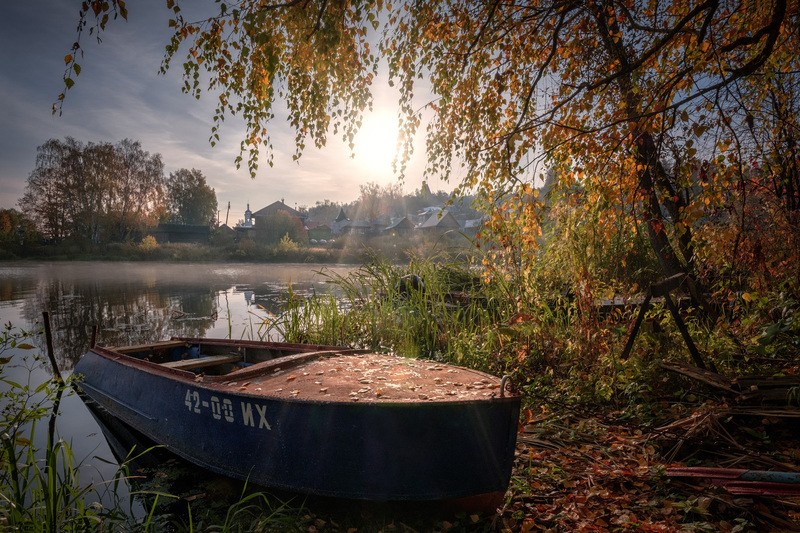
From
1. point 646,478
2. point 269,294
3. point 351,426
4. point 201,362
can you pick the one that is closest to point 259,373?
point 351,426

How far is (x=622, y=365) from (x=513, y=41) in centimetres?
404

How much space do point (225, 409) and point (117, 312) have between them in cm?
1448

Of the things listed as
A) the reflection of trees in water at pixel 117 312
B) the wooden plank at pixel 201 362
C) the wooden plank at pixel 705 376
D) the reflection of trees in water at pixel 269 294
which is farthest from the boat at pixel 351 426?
the reflection of trees in water at pixel 269 294

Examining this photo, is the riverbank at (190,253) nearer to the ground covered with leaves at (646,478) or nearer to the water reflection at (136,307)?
the water reflection at (136,307)

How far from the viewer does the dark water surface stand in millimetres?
6441

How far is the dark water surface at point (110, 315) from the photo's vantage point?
6.44m

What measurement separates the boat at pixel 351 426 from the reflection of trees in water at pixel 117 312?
511 cm

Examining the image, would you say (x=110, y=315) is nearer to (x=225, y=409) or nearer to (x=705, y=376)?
(x=225, y=409)

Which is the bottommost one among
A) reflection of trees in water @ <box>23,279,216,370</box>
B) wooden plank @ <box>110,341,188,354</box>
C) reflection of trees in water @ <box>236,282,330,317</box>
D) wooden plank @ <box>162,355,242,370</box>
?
reflection of trees in water @ <box>23,279,216,370</box>

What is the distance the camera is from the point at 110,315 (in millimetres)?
15133

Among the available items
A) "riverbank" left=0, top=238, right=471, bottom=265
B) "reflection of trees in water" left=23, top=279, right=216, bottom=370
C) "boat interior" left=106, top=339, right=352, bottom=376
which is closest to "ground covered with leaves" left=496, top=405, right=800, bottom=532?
"boat interior" left=106, top=339, right=352, bottom=376

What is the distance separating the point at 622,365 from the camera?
5137mm

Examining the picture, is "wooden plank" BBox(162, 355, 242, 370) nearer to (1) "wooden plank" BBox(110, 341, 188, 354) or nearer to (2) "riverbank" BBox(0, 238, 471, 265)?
(1) "wooden plank" BBox(110, 341, 188, 354)

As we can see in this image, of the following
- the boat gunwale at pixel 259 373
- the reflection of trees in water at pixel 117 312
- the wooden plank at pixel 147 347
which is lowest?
the reflection of trees in water at pixel 117 312
